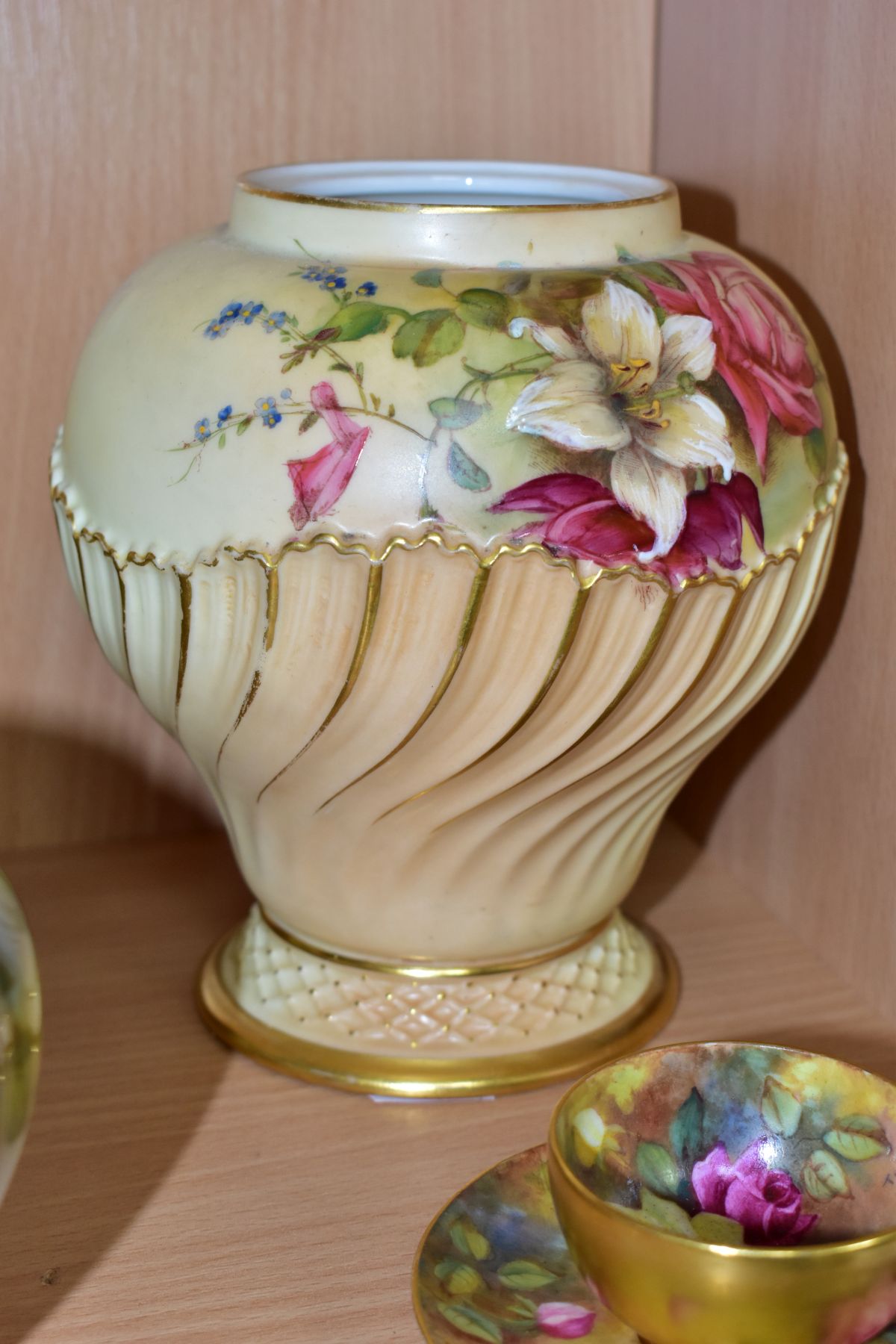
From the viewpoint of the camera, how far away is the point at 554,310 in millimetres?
571

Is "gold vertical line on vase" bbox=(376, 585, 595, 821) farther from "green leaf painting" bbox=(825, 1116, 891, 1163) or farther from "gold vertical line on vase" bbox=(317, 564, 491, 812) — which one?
"green leaf painting" bbox=(825, 1116, 891, 1163)

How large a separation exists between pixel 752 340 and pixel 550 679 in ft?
0.51

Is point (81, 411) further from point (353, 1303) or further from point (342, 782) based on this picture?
point (353, 1303)

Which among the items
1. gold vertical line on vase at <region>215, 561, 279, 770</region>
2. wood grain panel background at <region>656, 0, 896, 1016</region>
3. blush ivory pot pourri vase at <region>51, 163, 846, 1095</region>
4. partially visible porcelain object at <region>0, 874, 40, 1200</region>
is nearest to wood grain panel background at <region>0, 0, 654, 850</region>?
wood grain panel background at <region>656, 0, 896, 1016</region>

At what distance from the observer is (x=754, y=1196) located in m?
0.54

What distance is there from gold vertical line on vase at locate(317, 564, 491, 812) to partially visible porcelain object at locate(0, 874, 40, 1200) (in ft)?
0.54

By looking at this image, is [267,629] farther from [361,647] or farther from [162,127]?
[162,127]

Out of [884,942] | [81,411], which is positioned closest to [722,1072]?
[884,942]

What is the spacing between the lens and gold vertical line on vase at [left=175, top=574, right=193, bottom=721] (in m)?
0.58

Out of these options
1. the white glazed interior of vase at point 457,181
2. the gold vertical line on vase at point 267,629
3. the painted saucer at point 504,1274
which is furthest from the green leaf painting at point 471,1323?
the white glazed interior of vase at point 457,181

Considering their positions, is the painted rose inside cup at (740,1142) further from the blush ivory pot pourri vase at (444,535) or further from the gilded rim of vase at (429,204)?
the gilded rim of vase at (429,204)

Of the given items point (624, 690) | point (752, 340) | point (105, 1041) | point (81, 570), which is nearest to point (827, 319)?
point (752, 340)

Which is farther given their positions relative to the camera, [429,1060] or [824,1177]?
[429,1060]

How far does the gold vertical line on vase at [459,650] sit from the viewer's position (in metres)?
0.55
